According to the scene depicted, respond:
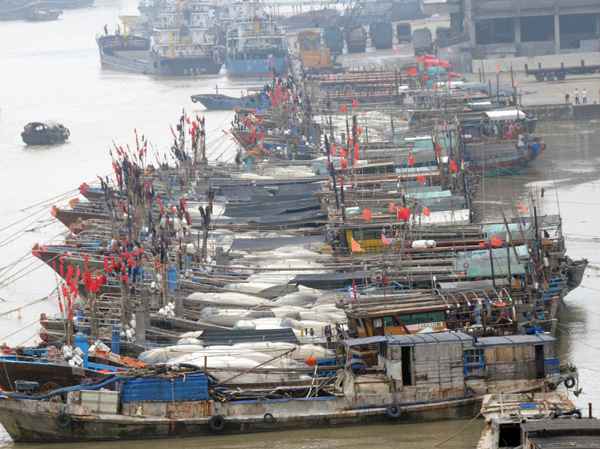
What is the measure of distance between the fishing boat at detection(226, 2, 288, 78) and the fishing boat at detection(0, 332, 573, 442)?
7951 centimetres

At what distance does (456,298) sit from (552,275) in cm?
476

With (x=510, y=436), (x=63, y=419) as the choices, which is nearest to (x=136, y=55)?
(x=63, y=419)

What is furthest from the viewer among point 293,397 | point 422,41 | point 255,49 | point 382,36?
point 382,36

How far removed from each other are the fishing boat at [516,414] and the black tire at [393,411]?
6.66 feet

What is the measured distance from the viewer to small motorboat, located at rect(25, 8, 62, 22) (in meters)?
176

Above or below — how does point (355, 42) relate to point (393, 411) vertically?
above

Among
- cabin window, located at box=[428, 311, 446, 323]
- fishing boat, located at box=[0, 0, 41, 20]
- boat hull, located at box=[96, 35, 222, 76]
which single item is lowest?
cabin window, located at box=[428, 311, 446, 323]

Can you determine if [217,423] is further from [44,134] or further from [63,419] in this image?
[44,134]

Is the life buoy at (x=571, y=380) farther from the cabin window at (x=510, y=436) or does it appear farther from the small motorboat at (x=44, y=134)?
the small motorboat at (x=44, y=134)

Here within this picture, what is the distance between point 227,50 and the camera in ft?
342

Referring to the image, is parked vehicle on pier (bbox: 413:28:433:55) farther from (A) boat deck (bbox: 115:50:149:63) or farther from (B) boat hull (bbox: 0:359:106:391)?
(B) boat hull (bbox: 0:359:106:391)

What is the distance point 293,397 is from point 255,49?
8206 centimetres

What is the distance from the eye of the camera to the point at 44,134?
68250mm

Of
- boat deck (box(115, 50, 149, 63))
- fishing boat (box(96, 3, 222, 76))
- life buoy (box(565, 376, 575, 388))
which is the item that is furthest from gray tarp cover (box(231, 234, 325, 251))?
boat deck (box(115, 50, 149, 63))
